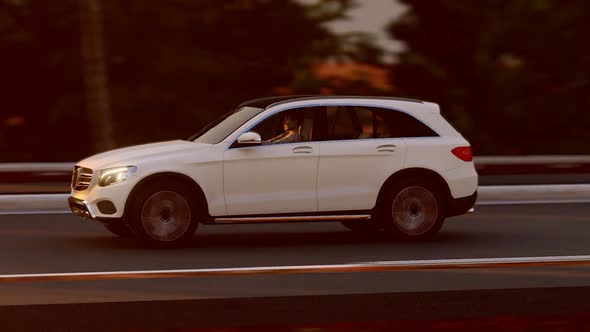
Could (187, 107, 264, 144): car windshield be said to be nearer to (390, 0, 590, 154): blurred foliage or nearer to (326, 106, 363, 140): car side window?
(326, 106, 363, 140): car side window

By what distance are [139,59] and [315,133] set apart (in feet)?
69.6

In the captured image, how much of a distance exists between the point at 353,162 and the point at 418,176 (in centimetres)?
78

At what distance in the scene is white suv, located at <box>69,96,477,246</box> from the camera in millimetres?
12781

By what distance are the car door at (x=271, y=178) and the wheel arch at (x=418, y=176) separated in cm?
76

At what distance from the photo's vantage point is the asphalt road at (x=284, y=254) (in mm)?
9516

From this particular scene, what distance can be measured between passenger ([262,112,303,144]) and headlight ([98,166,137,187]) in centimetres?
147

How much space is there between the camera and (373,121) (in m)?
13.8

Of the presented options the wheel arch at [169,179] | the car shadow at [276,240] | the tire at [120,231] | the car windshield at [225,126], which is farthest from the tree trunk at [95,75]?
the wheel arch at [169,179]

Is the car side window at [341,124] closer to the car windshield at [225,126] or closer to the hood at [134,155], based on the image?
the car windshield at [225,126]

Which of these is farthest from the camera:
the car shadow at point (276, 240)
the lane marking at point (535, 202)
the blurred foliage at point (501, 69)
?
the blurred foliage at point (501, 69)

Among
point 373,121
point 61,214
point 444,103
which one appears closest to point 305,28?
point 444,103

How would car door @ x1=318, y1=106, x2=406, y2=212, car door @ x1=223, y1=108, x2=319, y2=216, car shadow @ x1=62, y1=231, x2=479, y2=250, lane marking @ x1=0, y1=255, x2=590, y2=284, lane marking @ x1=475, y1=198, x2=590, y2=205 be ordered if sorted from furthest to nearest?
lane marking @ x1=475, y1=198, x2=590, y2=205 → car door @ x1=318, y1=106, x2=406, y2=212 → car shadow @ x1=62, y1=231, x2=479, y2=250 → car door @ x1=223, y1=108, x2=319, y2=216 → lane marking @ x1=0, y1=255, x2=590, y2=284

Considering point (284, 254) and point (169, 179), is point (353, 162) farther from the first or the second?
point (169, 179)

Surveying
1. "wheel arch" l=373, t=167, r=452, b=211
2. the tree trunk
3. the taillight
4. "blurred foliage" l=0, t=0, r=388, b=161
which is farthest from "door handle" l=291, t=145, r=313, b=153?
"blurred foliage" l=0, t=0, r=388, b=161
